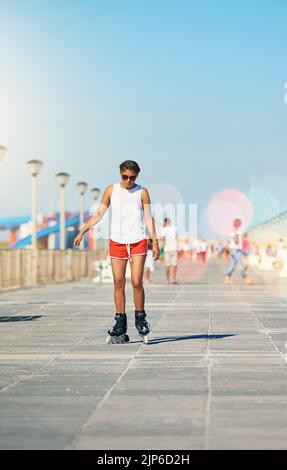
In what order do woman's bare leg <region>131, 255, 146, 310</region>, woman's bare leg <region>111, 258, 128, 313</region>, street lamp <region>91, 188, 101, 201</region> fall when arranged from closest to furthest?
woman's bare leg <region>131, 255, 146, 310</region>, woman's bare leg <region>111, 258, 128, 313</region>, street lamp <region>91, 188, 101, 201</region>

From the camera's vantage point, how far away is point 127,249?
10461 millimetres

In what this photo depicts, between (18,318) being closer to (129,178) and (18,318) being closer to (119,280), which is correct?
(119,280)

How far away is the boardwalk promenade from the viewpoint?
5.42 meters

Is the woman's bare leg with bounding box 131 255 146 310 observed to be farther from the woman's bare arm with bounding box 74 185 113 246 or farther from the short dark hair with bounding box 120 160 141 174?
the short dark hair with bounding box 120 160 141 174

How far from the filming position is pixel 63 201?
131 feet

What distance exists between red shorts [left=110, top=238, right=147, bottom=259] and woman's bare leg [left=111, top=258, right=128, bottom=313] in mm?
57

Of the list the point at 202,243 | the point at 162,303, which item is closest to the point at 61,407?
the point at 162,303

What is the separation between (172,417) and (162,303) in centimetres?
1215

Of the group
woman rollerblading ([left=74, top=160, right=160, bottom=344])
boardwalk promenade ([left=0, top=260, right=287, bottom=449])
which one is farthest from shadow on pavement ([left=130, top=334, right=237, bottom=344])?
woman rollerblading ([left=74, top=160, right=160, bottom=344])

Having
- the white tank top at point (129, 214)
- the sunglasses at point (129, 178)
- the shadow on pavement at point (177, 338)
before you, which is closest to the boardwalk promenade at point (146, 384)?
the shadow on pavement at point (177, 338)

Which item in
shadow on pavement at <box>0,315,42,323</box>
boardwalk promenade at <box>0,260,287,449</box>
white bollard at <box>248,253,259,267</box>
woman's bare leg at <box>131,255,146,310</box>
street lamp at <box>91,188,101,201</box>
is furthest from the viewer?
white bollard at <box>248,253,259,267</box>

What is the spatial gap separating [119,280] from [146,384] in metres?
3.21
